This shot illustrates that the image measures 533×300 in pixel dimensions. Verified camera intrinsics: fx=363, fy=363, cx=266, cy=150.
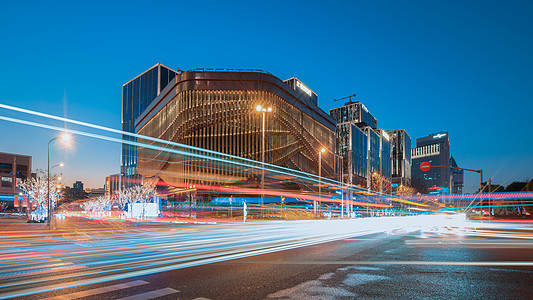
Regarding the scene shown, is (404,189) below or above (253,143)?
below

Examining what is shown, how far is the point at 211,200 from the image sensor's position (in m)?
70.5

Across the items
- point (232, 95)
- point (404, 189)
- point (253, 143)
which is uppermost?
point (232, 95)

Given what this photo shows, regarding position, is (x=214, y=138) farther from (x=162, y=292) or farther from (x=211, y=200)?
(x=162, y=292)

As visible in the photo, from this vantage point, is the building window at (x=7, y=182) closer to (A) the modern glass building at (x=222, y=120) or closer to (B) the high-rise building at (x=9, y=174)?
(B) the high-rise building at (x=9, y=174)

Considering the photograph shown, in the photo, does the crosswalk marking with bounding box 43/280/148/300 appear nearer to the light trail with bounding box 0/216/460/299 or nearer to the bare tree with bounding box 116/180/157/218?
the light trail with bounding box 0/216/460/299

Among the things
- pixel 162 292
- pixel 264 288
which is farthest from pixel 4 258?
pixel 264 288

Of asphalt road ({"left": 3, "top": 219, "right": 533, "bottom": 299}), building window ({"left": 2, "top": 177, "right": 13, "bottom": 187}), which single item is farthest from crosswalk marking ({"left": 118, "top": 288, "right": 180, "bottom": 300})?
building window ({"left": 2, "top": 177, "right": 13, "bottom": 187})

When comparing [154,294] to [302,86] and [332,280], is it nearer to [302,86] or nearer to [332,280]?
[332,280]

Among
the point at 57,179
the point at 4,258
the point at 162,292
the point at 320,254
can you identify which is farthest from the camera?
the point at 57,179

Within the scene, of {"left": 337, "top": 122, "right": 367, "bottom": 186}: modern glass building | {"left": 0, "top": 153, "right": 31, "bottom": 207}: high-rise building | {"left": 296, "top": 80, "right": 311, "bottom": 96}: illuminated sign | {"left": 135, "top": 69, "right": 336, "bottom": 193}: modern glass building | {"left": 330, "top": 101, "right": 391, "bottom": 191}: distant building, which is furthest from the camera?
{"left": 337, "top": 122, "right": 367, "bottom": 186}: modern glass building

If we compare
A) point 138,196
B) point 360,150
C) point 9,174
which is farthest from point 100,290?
point 360,150

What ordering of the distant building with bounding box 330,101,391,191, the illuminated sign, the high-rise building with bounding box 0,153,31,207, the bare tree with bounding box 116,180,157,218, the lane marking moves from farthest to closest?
the distant building with bounding box 330,101,391,191
the illuminated sign
the high-rise building with bounding box 0,153,31,207
the bare tree with bounding box 116,180,157,218
the lane marking

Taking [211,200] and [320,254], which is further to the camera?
[211,200]

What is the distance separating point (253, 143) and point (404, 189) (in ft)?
239
